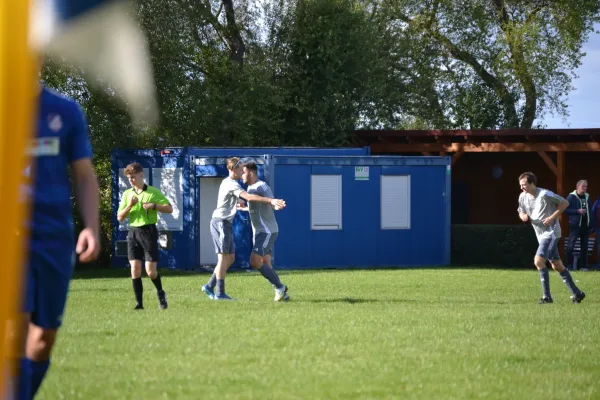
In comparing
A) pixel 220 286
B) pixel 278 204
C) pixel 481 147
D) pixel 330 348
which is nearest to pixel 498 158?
pixel 481 147

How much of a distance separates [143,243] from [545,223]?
5.59 metres

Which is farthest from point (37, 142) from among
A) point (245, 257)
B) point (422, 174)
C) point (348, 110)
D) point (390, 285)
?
point (348, 110)

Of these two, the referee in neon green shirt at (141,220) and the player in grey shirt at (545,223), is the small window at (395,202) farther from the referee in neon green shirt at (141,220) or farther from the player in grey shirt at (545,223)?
the referee in neon green shirt at (141,220)

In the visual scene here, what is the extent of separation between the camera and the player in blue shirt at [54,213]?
4648 millimetres

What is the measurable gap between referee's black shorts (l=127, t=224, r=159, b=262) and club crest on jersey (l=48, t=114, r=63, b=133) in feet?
30.1

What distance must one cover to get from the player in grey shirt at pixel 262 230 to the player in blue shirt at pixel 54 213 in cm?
1016

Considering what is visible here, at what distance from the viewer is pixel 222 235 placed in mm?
15602

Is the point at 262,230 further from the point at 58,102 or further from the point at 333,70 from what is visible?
the point at 333,70

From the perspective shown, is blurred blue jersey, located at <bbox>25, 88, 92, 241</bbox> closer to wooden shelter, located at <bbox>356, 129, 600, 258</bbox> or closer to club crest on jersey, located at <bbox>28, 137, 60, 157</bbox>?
club crest on jersey, located at <bbox>28, 137, 60, 157</bbox>

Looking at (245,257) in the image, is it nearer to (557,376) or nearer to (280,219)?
(280,219)

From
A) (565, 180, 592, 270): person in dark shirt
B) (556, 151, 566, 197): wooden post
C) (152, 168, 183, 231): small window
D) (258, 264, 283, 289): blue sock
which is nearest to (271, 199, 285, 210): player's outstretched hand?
(258, 264, 283, 289): blue sock

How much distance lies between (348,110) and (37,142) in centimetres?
3326

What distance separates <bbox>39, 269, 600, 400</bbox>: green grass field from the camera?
23.3 ft

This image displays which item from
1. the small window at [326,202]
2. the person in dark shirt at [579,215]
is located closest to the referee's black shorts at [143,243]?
the small window at [326,202]
